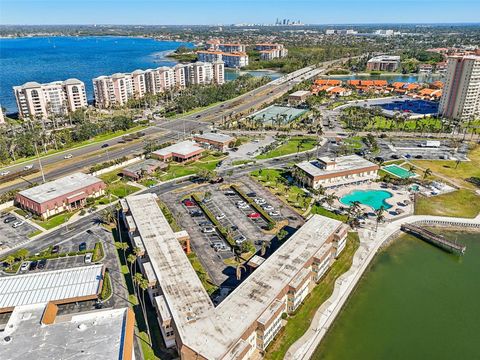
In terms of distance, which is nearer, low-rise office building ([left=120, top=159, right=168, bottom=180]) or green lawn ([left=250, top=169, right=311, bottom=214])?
green lawn ([left=250, top=169, right=311, bottom=214])

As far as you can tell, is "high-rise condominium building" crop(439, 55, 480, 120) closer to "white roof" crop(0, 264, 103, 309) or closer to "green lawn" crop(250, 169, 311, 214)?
"green lawn" crop(250, 169, 311, 214)

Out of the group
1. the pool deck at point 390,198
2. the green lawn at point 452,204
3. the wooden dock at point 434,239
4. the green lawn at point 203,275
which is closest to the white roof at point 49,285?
the green lawn at point 203,275

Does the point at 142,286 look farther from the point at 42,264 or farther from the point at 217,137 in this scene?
the point at 217,137

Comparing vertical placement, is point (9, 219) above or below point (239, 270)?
below

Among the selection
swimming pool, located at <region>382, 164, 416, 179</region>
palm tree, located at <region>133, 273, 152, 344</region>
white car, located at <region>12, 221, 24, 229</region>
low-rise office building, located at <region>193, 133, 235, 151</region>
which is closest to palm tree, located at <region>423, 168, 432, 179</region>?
swimming pool, located at <region>382, 164, 416, 179</region>

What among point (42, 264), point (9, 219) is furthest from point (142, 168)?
point (42, 264)

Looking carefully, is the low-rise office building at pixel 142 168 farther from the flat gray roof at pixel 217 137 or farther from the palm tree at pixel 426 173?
the palm tree at pixel 426 173
